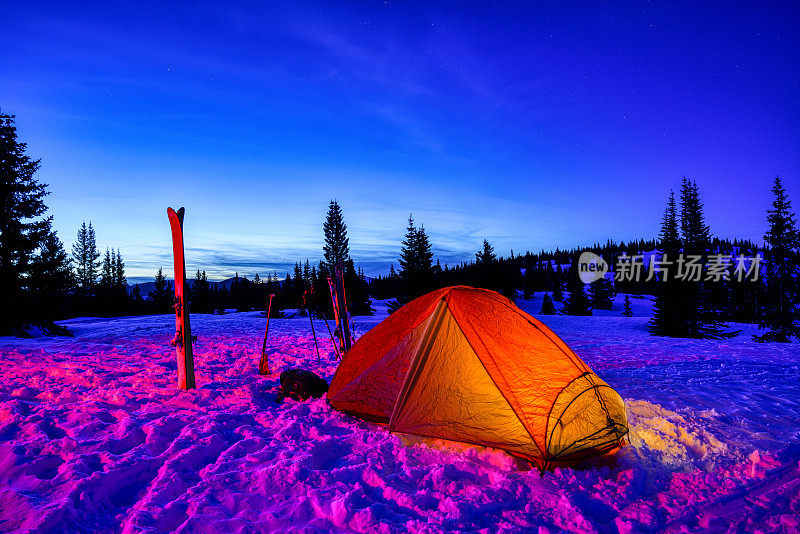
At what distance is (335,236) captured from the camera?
46969mm

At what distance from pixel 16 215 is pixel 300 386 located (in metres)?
19.4

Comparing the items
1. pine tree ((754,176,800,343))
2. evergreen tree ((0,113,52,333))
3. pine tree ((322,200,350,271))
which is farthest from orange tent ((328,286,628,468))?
pine tree ((322,200,350,271))

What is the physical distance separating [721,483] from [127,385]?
9268 millimetres

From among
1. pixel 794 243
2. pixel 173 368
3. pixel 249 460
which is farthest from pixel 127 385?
pixel 794 243

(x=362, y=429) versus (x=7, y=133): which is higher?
(x=7, y=133)

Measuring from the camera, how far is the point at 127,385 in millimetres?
7094

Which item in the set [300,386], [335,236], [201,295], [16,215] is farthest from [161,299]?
[300,386]

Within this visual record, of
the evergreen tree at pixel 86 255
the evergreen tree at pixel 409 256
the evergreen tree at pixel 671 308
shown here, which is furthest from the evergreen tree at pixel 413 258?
the evergreen tree at pixel 86 255

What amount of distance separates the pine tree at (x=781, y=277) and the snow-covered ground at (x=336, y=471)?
2093 cm

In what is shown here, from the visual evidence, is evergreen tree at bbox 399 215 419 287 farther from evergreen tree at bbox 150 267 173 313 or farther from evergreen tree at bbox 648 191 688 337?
evergreen tree at bbox 150 267 173 313

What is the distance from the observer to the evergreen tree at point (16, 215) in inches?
630

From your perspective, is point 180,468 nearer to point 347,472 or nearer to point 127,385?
point 347,472

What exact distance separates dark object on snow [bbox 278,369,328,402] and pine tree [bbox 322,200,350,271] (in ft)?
132

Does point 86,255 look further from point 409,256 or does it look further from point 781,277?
point 781,277
